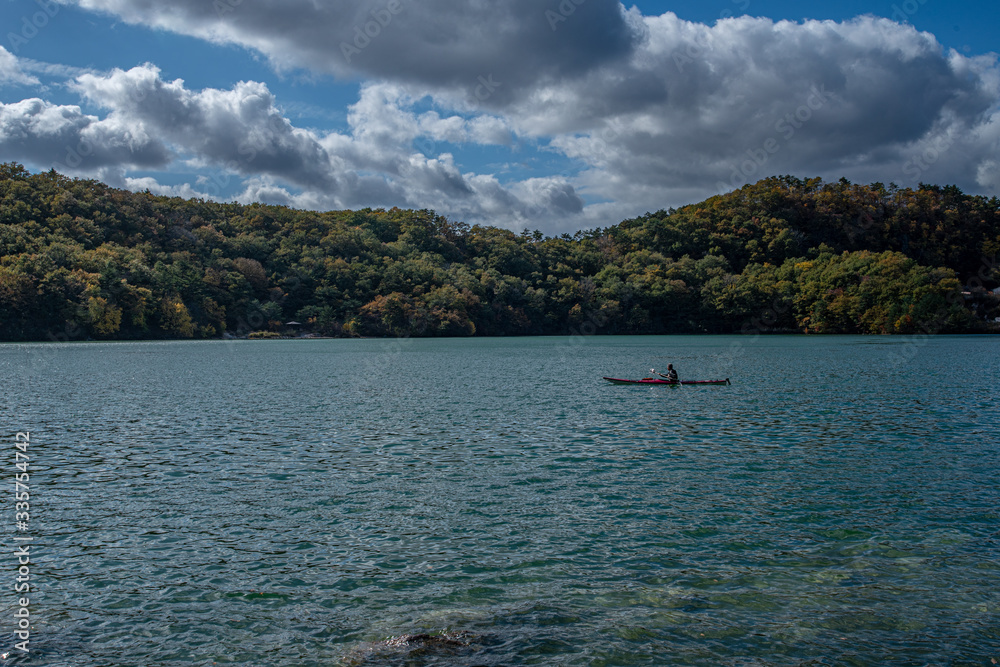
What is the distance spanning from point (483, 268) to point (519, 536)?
5785 inches

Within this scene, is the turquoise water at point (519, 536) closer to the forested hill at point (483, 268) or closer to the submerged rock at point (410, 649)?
the submerged rock at point (410, 649)

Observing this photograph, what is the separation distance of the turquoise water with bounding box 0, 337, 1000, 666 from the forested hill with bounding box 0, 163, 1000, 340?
94.5 m

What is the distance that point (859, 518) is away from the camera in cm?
1368

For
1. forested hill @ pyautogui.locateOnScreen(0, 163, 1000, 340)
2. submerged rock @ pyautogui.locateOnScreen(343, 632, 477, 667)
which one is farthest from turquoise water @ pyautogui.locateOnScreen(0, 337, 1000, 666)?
forested hill @ pyautogui.locateOnScreen(0, 163, 1000, 340)

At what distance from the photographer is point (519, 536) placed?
12.8m

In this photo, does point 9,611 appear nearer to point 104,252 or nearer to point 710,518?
point 710,518

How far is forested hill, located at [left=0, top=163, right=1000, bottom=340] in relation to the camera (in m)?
109

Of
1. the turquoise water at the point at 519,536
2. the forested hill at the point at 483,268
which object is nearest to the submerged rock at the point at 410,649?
the turquoise water at the point at 519,536

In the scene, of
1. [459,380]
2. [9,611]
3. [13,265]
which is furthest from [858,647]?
[13,265]

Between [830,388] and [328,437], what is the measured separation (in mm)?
27225

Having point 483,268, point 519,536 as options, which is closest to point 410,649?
point 519,536

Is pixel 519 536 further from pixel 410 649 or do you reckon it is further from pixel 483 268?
pixel 483 268

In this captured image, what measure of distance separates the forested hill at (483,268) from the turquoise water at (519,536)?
94.5m

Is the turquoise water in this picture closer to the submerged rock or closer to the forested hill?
the submerged rock
